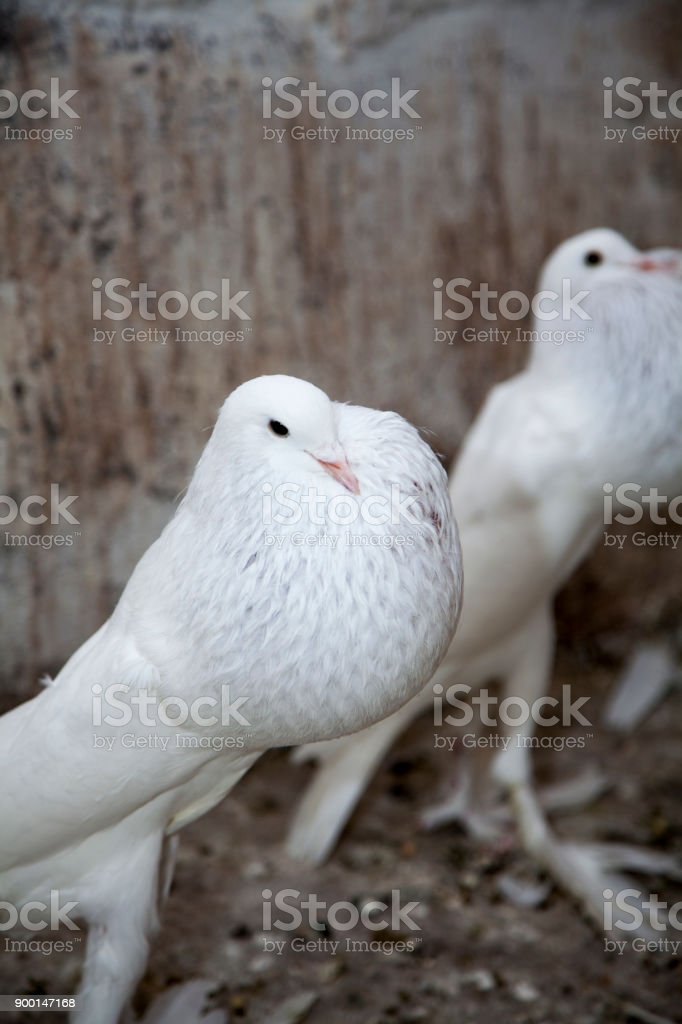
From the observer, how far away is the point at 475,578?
2.56 meters

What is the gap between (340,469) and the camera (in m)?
1.64

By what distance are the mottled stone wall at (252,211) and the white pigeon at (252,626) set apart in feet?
3.42

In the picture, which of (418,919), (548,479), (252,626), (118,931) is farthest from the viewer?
(418,919)

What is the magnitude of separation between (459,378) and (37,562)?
1.31 m

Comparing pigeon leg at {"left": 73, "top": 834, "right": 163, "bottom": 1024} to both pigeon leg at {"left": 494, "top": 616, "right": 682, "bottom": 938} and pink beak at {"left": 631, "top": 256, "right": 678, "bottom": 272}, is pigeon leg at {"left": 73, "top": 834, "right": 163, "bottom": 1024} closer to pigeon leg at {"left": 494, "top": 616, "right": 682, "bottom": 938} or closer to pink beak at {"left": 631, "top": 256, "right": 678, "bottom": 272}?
pigeon leg at {"left": 494, "top": 616, "right": 682, "bottom": 938}

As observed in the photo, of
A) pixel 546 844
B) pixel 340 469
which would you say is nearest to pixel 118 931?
pixel 340 469

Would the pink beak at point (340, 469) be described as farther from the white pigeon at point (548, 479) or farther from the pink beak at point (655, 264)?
the pink beak at point (655, 264)

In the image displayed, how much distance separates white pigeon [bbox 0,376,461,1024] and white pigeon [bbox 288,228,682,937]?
74cm

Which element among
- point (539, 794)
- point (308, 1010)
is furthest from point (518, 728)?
point (308, 1010)

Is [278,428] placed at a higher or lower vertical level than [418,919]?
higher

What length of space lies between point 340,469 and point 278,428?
4.7 inches

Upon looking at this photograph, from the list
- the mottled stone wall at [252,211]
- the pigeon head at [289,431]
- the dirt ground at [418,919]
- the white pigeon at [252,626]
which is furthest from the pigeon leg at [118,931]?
the mottled stone wall at [252,211]

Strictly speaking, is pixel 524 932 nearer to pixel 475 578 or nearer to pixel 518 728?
pixel 518 728

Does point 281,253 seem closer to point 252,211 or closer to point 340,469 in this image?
point 252,211
